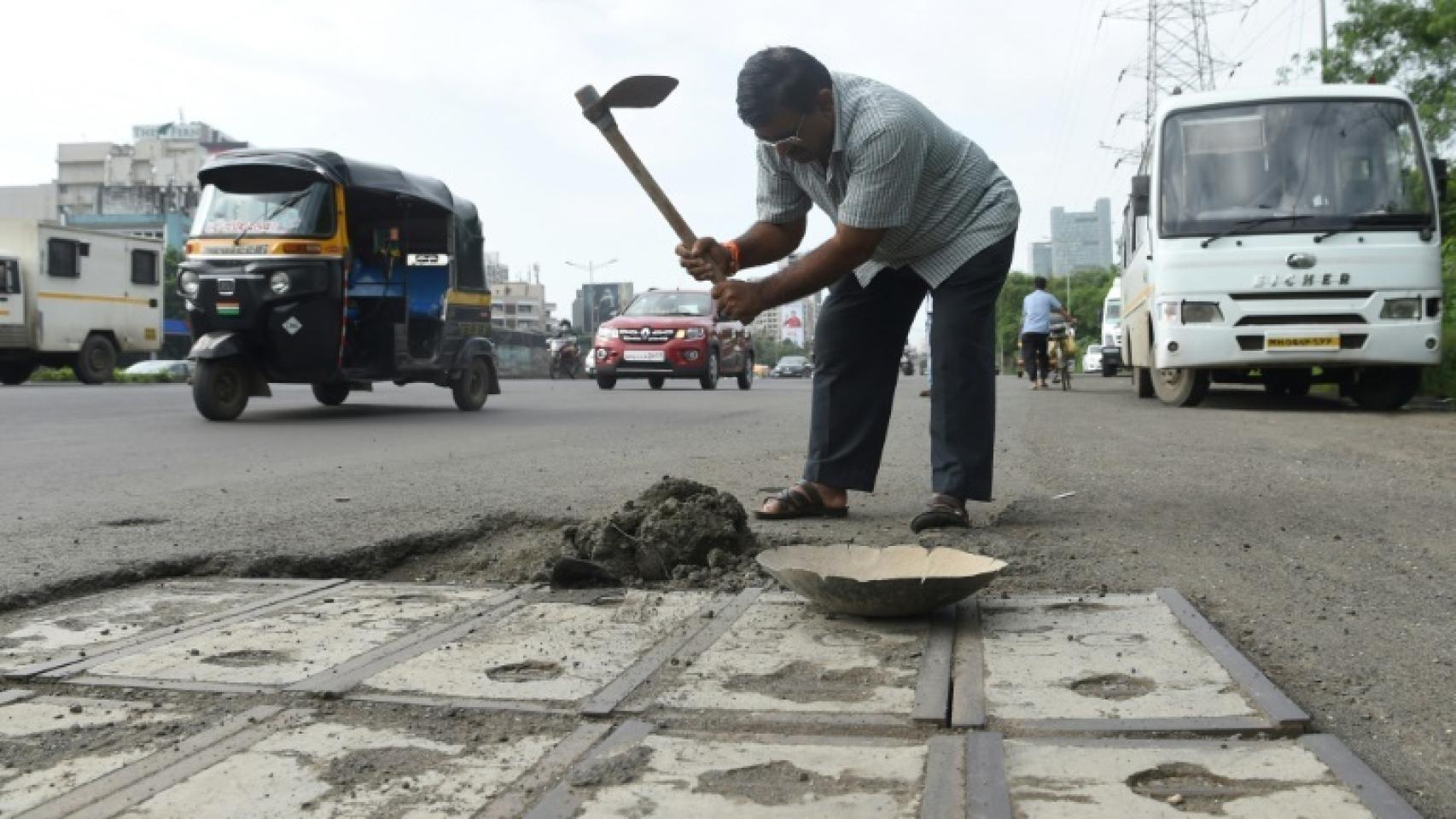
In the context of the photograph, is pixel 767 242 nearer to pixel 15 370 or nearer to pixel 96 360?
pixel 96 360

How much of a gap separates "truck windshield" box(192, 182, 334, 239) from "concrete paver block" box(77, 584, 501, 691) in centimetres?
766

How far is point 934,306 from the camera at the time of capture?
14.5ft

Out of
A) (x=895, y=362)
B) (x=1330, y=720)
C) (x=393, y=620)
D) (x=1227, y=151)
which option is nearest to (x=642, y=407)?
(x=1227, y=151)

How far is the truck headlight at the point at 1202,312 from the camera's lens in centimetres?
1064

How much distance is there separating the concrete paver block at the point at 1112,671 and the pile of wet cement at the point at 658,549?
0.77m

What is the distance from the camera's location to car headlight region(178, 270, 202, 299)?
1040cm

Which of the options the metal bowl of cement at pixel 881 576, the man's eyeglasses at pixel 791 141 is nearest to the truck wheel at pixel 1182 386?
the man's eyeglasses at pixel 791 141

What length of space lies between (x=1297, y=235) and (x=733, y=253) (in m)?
7.70

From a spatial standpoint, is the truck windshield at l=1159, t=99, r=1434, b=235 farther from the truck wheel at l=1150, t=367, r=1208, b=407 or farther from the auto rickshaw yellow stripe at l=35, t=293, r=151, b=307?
the auto rickshaw yellow stripe at l=35, t=293, r=151, b=307

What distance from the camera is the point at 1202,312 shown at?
10.7 m

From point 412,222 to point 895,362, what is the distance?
847cm

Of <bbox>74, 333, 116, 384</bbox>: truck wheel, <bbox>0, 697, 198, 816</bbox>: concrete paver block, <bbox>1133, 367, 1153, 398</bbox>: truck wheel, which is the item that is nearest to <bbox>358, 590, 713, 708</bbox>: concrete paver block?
<bbox>0, 697, 198, 816</bbox>: concrete paver block

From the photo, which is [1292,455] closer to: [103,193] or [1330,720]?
[1330,720]

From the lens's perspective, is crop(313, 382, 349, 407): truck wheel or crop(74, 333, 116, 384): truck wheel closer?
crop(313, 382, 349, 407): truck wheel
